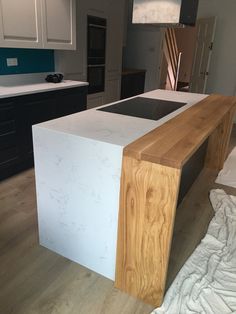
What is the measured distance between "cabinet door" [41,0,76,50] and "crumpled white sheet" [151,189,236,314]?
8.71 feet

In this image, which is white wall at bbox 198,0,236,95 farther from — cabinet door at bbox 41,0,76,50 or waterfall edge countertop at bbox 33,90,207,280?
waterfall edge countertop at bbox 33,90,207,280


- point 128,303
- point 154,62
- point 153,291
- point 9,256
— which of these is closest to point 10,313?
point 9,256

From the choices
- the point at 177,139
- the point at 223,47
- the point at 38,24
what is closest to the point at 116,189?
the point at 177,139

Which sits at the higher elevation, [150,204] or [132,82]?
[132,82]

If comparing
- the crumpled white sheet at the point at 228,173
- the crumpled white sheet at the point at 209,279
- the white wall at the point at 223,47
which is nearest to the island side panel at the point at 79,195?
the crumpled white sheet at the point at 209,279

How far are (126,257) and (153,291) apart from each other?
0.23 metres

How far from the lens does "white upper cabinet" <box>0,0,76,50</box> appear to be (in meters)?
2.62

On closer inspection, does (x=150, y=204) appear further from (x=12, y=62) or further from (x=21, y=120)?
(x=12, y=62)

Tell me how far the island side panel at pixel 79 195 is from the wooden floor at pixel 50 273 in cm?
11

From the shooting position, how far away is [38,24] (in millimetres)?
2924

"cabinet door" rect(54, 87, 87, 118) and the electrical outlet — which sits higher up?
the electrical outlet

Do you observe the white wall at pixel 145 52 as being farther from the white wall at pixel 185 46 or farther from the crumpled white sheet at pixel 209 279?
the crumpled white sheet at pixel 209 279

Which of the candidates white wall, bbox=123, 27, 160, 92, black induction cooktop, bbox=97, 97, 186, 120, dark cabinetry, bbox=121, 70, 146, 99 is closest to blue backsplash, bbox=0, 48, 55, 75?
black induction cooktop, bbox=97, 97, 186, 120

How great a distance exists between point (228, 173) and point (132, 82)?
132 inches
